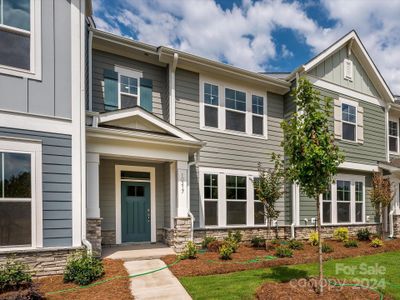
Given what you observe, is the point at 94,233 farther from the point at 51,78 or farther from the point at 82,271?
the point at 51,78

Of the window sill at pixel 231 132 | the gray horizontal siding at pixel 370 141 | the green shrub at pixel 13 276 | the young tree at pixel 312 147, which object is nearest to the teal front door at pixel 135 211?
the window sill at pixel 231 132

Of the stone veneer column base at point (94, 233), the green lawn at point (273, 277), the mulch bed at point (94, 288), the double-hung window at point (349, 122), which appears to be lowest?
the green lawn at point (273, 277)

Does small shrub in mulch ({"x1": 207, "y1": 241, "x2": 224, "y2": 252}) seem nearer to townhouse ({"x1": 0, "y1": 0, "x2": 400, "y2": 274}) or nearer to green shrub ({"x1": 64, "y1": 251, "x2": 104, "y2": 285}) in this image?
townhouse ({"x1": 0, "y1": 0, "x2": 400, "y2": 274})

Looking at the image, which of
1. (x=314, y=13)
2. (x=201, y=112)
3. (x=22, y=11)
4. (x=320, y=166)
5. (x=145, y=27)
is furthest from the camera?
(x=314, y=13)

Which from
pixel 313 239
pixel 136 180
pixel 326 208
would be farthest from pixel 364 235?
pixel 136 180

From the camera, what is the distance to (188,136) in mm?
8547

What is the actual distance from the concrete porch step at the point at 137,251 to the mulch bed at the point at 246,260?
0.41m

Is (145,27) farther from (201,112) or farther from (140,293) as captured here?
(140,293)

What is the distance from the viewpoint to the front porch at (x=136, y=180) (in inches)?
288

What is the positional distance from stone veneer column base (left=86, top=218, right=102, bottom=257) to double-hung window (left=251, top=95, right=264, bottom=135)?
6462mm

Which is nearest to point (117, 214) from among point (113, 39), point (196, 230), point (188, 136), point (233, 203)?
point (196, 230)

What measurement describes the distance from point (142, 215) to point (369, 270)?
6.28m

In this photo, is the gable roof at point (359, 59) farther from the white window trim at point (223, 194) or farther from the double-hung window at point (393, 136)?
the white window trim at point (223, 194)

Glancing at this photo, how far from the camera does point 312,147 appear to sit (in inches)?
201
